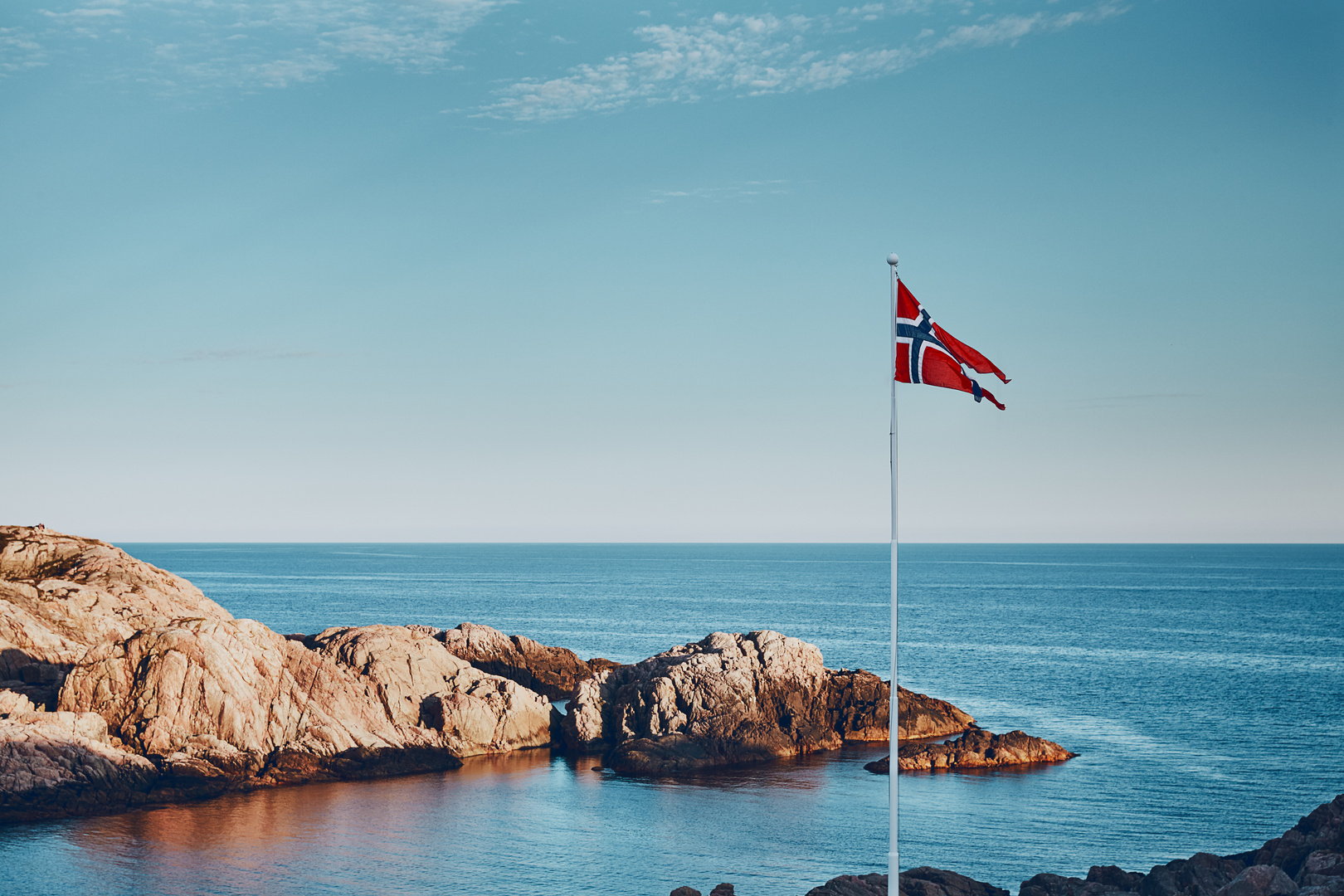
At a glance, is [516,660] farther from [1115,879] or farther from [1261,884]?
[1261,884]

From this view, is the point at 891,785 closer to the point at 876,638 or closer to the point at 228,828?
the point at 228,828

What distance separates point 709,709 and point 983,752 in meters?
14.3

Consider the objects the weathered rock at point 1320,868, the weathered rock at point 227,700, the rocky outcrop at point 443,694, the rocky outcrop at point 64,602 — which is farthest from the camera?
the rocky outcrop at point 443,694

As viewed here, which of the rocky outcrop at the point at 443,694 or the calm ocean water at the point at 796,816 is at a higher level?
the rocky outcrop at the point at 443,694

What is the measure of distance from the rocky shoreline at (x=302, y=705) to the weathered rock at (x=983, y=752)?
0.41ft

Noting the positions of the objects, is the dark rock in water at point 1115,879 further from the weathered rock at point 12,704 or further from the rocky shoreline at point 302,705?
the weathered rock at point 12,704

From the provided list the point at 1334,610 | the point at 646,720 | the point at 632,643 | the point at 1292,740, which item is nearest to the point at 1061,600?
the point at 1334,610

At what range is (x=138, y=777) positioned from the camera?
48.2m

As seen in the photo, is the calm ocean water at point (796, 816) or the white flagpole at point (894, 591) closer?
the white flagpole at point (894, 591)

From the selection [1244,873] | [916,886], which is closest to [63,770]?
[916,886]

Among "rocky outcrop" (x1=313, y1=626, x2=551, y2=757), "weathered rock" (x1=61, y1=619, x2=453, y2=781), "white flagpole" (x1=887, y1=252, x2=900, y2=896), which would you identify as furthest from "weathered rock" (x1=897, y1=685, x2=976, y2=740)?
"white flagpole" (x1=887, y1=252, x2=900, y2=896)

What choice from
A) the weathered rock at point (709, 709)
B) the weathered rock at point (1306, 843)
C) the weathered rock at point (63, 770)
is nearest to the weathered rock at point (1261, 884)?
the weathered rock at point (1306, 843)

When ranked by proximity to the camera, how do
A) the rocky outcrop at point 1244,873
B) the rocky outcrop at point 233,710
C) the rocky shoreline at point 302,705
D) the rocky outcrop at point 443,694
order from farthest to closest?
the rocky outcrop at point 443,694 → the rocky outcrop at point 233,710 → the rocky shoreline at point 302,705 → the rocky outcrop at point 1244,873

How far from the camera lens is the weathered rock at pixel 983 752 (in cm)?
5559
